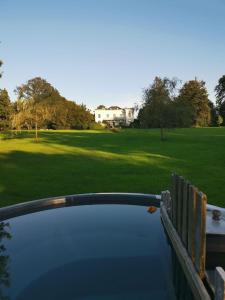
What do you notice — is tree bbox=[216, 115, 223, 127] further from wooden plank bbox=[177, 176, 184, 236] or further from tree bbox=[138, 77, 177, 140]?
wooden plank bbox=[177, 176, 184, 236]

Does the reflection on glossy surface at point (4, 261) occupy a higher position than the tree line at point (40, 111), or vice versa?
the tree line at point (40, 111)

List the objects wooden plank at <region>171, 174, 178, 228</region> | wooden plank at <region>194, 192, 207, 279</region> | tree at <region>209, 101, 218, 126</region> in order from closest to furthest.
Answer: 1. wooden plank at <region>194, 192, 207, 279</region>
2. wooden plank at <region>171, 174, 178, 228</region>
3. tree at <region>209, 101, 218, 126</region>

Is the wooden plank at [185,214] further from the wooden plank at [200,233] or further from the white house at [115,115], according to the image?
the white house at [115,115]

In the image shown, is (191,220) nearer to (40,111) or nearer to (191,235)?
(191,235)

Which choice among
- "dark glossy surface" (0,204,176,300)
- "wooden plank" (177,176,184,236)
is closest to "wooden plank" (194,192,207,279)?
"dark glossy surface" (0,204,176,300)

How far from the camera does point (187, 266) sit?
17.2ft

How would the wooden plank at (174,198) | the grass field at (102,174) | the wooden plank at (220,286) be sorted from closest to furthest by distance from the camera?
the wooden plank at (220,286) < the wooden plank at (174,198) < the grass field at (102,174)

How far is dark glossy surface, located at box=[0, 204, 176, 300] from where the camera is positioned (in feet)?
17.1

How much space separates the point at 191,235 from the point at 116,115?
10633cm

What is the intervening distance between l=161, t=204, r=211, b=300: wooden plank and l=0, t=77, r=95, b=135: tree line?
3271 centimetres

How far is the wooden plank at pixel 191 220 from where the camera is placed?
5.09 m

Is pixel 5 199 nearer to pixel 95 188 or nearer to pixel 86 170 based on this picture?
pixel 95 188

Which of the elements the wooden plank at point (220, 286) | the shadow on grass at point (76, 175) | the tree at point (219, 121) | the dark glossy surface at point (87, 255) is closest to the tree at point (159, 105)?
the shadow on grass at point (76, 175)

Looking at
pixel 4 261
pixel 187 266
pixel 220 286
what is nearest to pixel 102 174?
pixel 4 261
